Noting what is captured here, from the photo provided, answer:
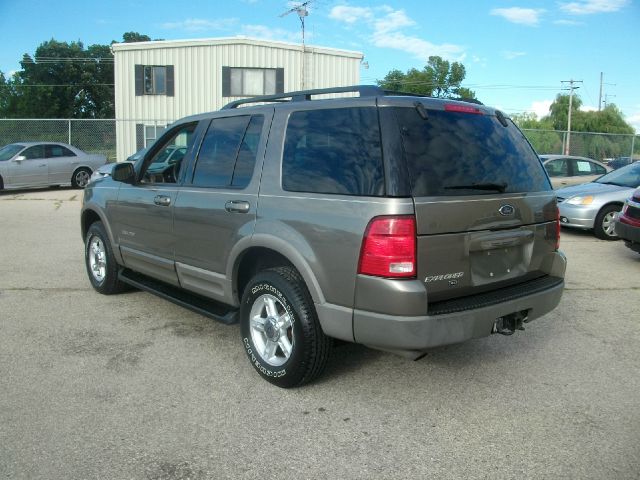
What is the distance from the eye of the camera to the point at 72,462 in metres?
2.85

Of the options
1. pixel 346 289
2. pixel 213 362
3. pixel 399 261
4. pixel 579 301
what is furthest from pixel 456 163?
pixel 579 301

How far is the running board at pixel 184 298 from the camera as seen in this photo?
4168 mm

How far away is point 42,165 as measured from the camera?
56.6ft

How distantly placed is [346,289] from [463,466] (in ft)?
3.58

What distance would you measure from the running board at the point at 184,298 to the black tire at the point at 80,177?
14047 millimetres

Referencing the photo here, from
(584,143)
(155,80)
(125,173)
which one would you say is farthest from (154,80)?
(125,173)

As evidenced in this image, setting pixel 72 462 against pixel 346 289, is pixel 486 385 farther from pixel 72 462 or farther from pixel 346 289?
pixel 72 462

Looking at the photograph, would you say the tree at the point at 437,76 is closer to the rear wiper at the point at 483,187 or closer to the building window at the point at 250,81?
the building window at the point at 250,81

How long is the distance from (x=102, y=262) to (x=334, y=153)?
11.5ft

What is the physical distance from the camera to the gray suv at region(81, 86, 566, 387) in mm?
3121

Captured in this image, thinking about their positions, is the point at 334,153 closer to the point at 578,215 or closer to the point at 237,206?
the point at 237,206

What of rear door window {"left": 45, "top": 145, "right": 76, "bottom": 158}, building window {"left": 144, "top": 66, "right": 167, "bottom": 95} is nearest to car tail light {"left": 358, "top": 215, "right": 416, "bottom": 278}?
rear door window {"left": 45, "top": 145, "right": 76, "bottom": 158}

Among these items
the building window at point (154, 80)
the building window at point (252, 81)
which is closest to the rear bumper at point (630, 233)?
the building window at point (252, 81)

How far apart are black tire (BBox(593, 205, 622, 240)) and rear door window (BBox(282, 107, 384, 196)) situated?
8118 millimetres
